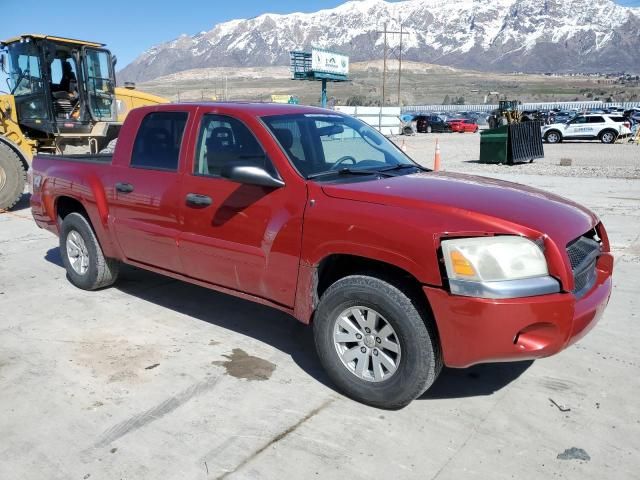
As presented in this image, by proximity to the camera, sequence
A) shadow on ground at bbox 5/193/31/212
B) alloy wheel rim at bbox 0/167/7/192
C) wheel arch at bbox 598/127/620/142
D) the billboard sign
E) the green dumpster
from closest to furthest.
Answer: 1. alloy wheel rim at bbox 0/167/7/192
2. shadow on ground at bbox 5/193/31/212
3. the green dumpster
4. wheel arch at bbox 598/127/620/142
5. the billboard sign

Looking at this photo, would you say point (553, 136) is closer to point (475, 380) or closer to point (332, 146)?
point (332, 146)

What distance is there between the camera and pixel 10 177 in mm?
10125

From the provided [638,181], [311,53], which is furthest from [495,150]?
[311,53]

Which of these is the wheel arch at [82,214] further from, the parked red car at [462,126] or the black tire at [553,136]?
the parked red car at [462,126]

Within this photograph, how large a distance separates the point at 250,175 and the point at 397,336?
135cm

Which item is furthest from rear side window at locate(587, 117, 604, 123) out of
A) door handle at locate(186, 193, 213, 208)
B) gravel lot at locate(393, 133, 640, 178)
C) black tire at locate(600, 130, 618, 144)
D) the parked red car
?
door handle at locate(186, 193, 213, 208)

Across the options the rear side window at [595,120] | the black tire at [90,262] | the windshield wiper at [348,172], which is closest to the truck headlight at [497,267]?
the windshield wiper at [348,172]

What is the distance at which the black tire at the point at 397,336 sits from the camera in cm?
325

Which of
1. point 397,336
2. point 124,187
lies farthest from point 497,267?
point 124,187

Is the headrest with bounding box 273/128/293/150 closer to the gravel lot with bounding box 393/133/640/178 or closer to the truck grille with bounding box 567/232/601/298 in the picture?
the truck grille with bounding box 567/232/601/298

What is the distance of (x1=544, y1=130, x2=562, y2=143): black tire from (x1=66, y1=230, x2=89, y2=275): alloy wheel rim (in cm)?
2947

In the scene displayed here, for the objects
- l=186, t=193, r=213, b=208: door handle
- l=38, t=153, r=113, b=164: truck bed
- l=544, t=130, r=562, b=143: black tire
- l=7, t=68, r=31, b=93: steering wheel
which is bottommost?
l=544, t=130, r=562, b=143: black tire

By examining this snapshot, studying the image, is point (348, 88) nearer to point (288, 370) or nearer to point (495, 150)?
point (495, 150)

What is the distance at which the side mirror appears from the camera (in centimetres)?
372
